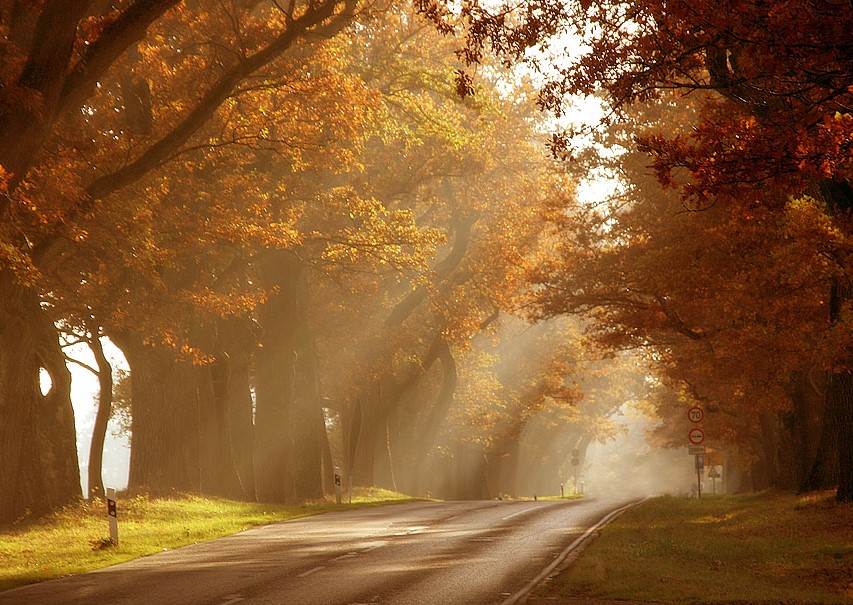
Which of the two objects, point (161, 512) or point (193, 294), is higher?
point (193, 294)

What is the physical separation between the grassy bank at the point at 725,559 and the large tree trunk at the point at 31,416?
37.3 feet

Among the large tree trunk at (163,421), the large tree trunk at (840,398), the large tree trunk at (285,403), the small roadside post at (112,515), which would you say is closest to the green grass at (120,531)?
the small roadside post at (112,515)

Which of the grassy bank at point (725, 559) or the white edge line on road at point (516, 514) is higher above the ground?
the white edge line on road at point (516, 514)

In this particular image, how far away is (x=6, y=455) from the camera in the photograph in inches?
846

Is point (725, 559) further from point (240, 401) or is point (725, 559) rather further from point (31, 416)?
point (240, 401)

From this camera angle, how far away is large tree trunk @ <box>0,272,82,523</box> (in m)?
21.5

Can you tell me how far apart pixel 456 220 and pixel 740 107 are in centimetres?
2169

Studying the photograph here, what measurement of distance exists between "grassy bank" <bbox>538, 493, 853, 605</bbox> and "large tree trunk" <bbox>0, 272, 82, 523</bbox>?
11354 mm

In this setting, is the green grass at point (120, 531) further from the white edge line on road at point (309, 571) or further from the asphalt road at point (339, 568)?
the white edge line on road at point (309, 571)

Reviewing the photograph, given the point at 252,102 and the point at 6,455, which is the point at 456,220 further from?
the point at 6,455

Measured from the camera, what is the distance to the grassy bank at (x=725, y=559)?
40.6 ft

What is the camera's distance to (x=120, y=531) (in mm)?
21672

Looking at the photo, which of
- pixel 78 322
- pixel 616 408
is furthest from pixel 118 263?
pixel 616 408

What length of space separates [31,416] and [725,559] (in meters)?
13.8
